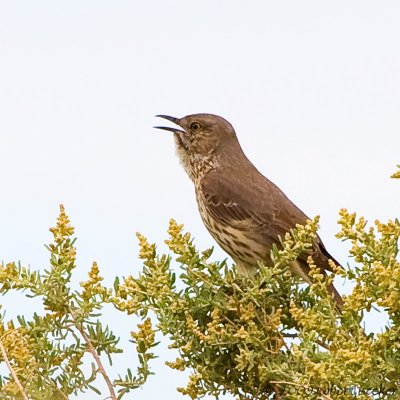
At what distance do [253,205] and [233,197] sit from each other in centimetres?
16

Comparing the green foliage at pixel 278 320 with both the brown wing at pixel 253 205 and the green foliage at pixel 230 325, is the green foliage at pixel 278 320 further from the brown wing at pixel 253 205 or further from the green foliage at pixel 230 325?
the brown wing at pixel 253 205

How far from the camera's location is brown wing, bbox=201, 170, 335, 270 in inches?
280

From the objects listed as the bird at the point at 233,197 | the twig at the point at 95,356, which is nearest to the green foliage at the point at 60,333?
the twig at the point at 95,356

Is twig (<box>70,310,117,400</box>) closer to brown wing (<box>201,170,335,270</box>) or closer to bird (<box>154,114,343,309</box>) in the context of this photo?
bird (<box>154,114,343,309</box>)

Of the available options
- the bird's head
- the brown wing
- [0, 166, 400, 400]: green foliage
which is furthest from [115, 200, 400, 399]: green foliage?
the bird's head

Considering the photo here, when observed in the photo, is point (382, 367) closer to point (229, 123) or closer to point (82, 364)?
point (82, 364)

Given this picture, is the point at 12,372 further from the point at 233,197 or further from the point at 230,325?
the point at 233,197

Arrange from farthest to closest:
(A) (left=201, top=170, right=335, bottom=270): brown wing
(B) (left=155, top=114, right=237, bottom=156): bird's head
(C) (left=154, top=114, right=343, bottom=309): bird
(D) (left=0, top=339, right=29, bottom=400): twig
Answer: (B) (left=155, top=114, right=237, bottom=156): bird's head → (A) (left=201, top=170, right=335, bottom=270): brown wing → (C) (left=154, top=114, right=343, bottom=309): bird → (D) (left=0, top=339, right=29, bottom=400): twig

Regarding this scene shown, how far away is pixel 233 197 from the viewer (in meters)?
7.44

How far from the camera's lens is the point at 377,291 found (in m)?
4.03

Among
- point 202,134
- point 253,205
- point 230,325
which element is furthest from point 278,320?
point 202,134

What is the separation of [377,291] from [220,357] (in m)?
0.95

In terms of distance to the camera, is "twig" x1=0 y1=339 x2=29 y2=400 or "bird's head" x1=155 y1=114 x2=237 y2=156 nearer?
"twig" x1=0 y1=339 x2=29 y2=400

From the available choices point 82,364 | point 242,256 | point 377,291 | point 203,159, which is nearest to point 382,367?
point 377,291
